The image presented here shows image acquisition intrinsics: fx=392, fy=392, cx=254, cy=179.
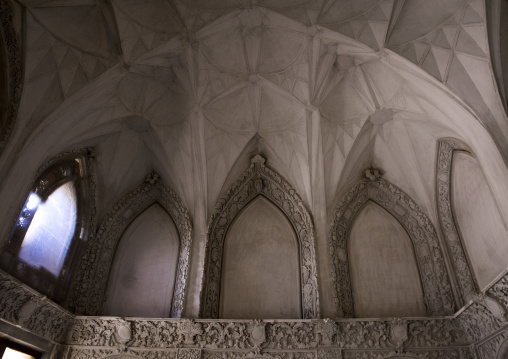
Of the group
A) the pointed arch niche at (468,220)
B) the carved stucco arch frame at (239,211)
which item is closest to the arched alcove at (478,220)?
the pointed arch niche at (468,220)

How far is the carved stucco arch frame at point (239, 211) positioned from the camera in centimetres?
834

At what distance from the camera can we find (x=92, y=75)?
7699 mm

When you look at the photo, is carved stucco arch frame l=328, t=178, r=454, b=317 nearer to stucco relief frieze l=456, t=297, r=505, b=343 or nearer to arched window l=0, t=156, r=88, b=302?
stucco relief frieze l=456, t=297, r=505, b=343

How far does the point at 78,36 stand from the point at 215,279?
5.66 m

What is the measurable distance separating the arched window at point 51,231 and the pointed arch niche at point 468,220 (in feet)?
26.4

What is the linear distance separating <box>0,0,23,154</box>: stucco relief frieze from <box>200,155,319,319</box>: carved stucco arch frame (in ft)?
15.0

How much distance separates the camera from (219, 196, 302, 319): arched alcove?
8414 mm

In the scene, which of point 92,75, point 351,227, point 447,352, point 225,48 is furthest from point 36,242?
point 447,352

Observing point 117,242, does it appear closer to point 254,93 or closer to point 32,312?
point 32,312

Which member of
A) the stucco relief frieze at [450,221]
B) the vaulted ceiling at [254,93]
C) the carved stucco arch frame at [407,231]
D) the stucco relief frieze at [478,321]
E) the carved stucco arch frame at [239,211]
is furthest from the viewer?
the carved stucco arch frame at [239,211]

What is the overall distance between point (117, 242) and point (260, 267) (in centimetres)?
348

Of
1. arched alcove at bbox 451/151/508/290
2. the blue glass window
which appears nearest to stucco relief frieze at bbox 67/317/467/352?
arched alcove at bbox 451/151/508/290

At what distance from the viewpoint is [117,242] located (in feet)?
30.8

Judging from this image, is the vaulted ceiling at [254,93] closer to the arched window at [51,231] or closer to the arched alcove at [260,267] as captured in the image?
the arched window at [51,231]
